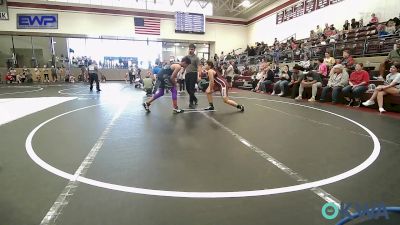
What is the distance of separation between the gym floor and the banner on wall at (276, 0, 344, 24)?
1377 cm

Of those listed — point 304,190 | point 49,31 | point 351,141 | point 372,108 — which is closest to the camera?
point 304,190

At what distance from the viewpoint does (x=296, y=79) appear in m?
10.7

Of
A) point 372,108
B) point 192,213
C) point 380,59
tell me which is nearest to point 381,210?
point 192,213

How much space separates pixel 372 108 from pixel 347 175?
228 inches

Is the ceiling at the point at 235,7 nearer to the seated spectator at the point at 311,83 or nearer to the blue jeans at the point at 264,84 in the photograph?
the blue jeans at the point at 264,84

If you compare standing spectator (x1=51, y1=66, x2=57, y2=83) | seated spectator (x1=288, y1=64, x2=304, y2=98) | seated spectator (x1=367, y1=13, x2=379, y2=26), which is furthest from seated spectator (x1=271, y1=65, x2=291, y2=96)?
standing spectator (x1=51, y1=66, x2=57, y2=83)

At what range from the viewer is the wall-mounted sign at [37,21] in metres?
21.3

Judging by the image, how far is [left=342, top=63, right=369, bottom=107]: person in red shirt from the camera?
7902mm

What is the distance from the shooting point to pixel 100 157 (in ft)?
11.1

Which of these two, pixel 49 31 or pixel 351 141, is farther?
pixel 49 31

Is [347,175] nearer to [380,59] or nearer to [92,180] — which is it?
[92,180]

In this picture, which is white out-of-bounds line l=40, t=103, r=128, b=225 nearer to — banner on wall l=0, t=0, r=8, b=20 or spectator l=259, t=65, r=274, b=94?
spectator l=259, t=65, r=274, b=94

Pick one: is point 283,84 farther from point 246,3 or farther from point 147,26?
point 147,26

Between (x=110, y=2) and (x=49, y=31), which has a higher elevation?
(x=110, y=2)
